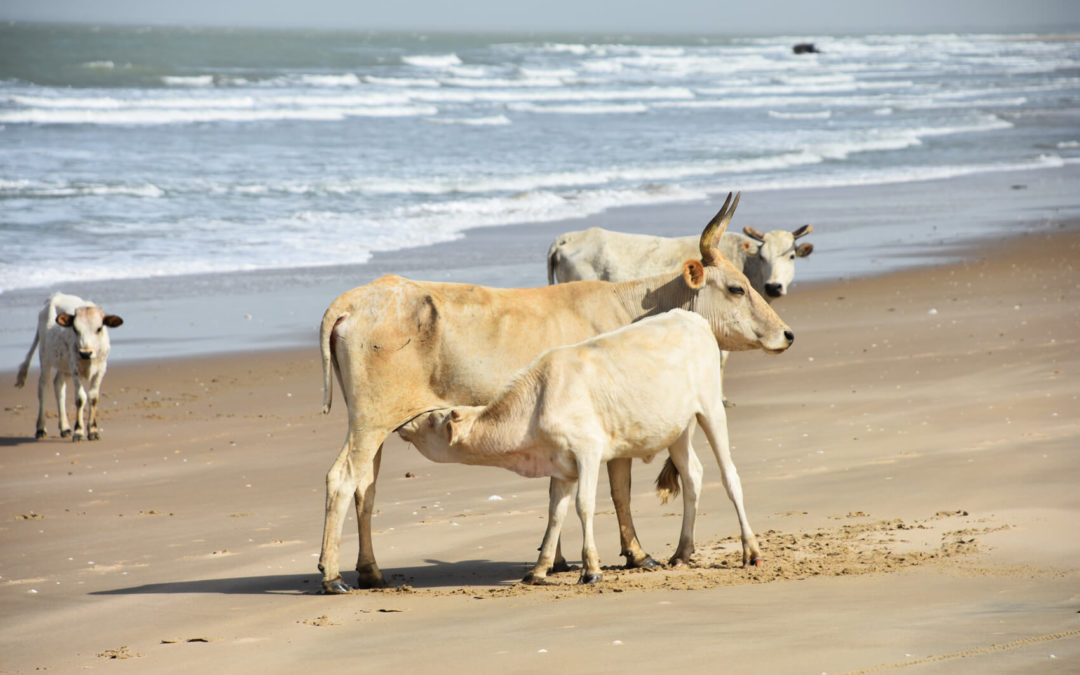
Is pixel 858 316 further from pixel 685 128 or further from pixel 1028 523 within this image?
pixel 685 128

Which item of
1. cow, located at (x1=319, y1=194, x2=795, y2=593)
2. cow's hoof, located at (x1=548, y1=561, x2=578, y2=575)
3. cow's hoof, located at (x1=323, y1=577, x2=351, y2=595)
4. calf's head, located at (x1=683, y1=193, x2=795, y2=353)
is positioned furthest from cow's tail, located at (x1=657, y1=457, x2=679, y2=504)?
cow's hoof, located at (x1=323, y1=577, x2=351, y2=595)

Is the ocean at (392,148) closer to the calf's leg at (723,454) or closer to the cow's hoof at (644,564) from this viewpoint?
the cow's hoof at (644,564)

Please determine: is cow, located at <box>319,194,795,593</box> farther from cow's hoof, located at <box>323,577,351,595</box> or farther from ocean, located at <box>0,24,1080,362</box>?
ocean, located at <box>0,24,1080,362</box>

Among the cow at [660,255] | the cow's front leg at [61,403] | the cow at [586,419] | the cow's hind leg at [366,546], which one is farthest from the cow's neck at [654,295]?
the cow's front leg at [61,403]

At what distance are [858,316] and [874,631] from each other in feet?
37.4

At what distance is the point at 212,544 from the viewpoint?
29.1 feet

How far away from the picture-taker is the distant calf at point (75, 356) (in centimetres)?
1319

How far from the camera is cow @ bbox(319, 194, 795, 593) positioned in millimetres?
7680

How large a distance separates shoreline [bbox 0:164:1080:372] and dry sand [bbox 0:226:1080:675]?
1843 millimetres

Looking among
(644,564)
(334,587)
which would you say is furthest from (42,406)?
(644,564)

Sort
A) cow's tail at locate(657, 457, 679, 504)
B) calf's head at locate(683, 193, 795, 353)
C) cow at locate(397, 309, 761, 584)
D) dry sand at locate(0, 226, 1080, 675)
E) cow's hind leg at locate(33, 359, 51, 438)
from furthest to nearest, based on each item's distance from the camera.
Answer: cow's hind leg at locate(33, 359, 51, 438)
calf's head at locate(683, 193, 795, 353)
cow's tail at locate(657, 457, 679, 504)
cow at locate(397, 309, 761, 584)
dry sand at locate(0, 226, 1080, 675)

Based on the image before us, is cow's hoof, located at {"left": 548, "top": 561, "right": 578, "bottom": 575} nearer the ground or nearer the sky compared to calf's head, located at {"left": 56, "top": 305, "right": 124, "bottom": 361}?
nearer the ground

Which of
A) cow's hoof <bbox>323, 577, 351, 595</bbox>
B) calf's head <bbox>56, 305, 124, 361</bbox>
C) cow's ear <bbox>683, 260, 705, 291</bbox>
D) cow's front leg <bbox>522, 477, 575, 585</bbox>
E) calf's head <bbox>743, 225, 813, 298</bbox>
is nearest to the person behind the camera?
cow's front leg <bbox>522, 477, 575, 585</bbox>

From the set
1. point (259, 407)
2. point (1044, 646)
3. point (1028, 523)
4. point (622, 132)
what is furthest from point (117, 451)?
point (622, 132)
